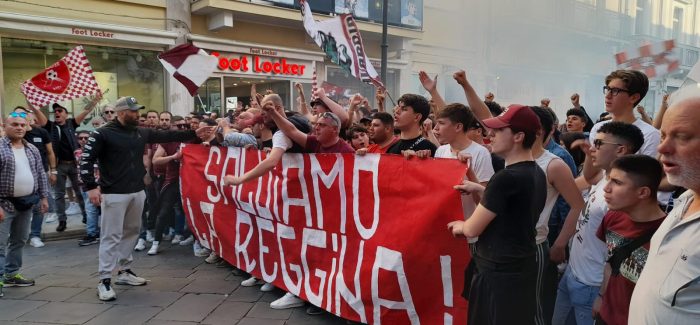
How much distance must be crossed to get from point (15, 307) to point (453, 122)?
4.26 m

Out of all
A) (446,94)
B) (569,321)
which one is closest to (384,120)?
(569,321)

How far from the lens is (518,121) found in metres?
2.42

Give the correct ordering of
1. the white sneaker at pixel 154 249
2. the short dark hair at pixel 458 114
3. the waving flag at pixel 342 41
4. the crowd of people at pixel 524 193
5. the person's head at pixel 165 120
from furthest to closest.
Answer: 1. the person's head at pixel 165 120
2. the waving flag at pixel 342 41
3. the white sneaker at pixel 154 249
4. the short dark hair at pixel 458 114
5. the crowd of people at pixel 524 193

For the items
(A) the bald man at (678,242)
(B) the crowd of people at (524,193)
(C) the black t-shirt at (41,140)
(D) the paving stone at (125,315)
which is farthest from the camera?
(C) the black t-shirt at (41,140)

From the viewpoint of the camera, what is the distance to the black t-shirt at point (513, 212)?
2.30 meters

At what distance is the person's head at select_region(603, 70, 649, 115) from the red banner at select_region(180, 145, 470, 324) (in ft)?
3.95

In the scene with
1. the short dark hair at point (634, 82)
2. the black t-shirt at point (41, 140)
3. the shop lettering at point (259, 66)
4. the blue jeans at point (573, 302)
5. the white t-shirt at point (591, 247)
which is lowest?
the blue jeans at point (573, 302)

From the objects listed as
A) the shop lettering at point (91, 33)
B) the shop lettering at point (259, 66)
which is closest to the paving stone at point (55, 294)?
the shop lettering at point (91, 33)

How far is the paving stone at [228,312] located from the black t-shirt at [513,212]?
8.14 ft

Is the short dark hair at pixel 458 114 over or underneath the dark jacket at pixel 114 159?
over

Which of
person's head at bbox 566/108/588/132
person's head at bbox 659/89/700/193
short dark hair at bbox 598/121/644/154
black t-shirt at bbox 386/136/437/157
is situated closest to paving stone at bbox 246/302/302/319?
black t-shirt at bbox 386/136/437/157

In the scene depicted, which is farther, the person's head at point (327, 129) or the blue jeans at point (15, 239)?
the blue jeans at point (15, 239)

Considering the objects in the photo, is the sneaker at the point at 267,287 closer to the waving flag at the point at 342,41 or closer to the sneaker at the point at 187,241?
the sneaker at the point at 187,241

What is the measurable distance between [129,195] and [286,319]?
2.13m
